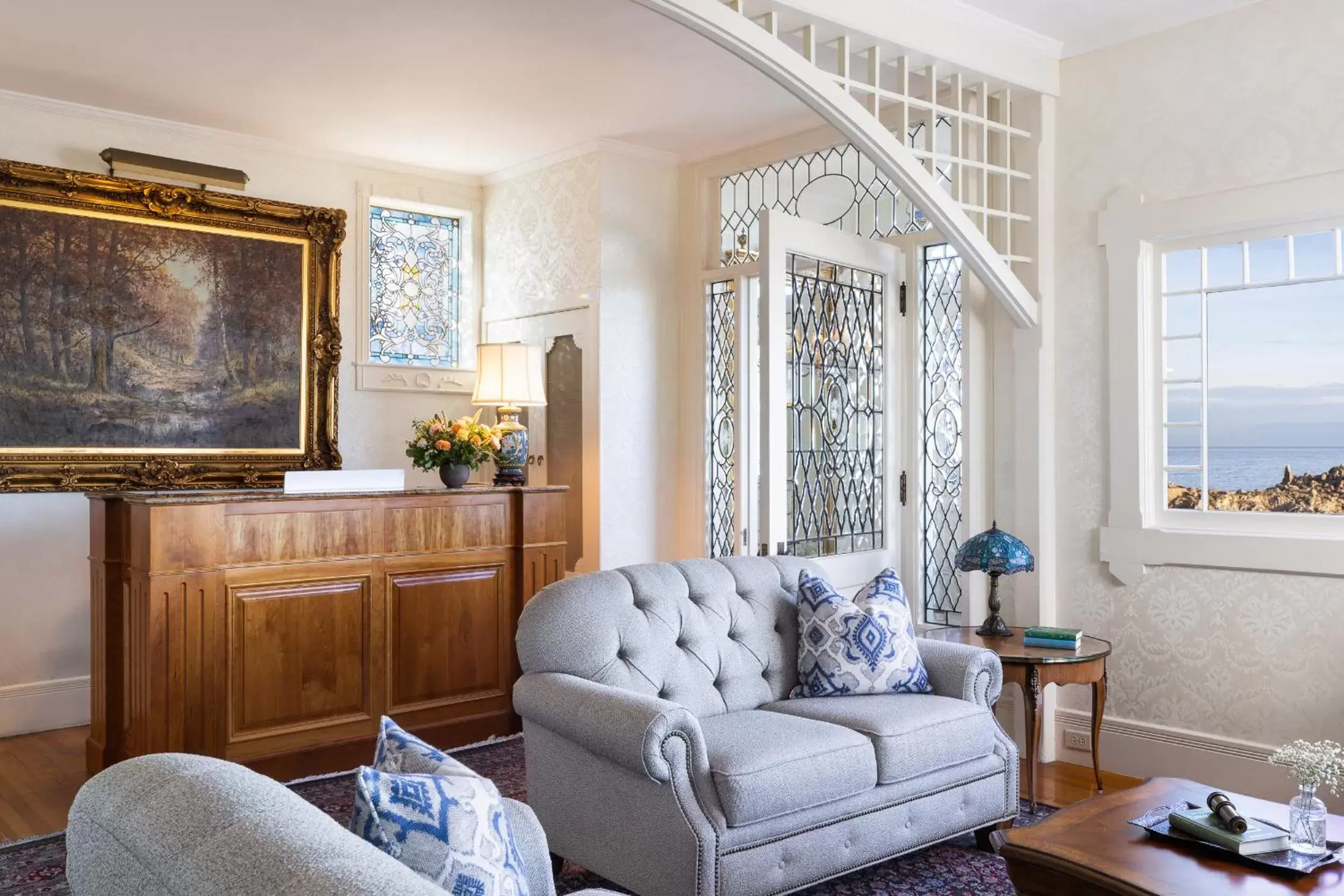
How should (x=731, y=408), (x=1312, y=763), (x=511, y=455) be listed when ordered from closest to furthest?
1. (x=1312, y=763)
2. (x=511, y=455)
3. (x=731, y=408)

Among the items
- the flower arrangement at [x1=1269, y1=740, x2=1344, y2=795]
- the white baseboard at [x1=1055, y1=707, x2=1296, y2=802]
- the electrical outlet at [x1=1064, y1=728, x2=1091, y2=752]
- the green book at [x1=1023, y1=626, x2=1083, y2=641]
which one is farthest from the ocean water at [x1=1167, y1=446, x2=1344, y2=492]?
the flower arrangement at [x1=1269, y1=740, x2=1344, y2=795]

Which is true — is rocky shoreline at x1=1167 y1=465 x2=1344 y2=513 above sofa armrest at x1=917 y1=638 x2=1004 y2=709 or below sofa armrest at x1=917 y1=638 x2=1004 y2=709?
above

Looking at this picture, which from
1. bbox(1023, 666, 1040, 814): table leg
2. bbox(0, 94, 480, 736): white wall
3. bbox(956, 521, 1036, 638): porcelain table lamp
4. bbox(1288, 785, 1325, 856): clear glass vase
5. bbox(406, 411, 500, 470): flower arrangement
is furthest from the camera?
bbox(0, 94, 480, 736): white wall

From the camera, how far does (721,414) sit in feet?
18.5

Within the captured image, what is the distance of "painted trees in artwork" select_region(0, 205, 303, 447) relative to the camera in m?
4.84

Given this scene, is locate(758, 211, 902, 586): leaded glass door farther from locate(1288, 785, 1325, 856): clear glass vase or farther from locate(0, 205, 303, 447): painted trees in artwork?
locate(0, 205, 303, 447): painted trees in artwork

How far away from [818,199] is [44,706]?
4364 mm

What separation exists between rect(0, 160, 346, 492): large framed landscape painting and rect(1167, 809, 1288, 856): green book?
4.52 m

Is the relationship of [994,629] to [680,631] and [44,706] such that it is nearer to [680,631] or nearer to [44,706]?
[680,631]

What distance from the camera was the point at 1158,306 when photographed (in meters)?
4.11

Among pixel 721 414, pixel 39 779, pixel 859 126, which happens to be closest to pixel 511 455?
pixel 721 414

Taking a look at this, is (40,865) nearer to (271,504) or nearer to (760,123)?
(271,504)

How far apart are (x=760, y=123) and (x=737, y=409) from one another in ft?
4.60

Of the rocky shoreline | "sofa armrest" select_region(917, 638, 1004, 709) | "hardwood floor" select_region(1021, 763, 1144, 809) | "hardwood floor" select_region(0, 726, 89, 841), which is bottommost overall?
"hardwood floor" select_region(0, 726, 89, 841)
